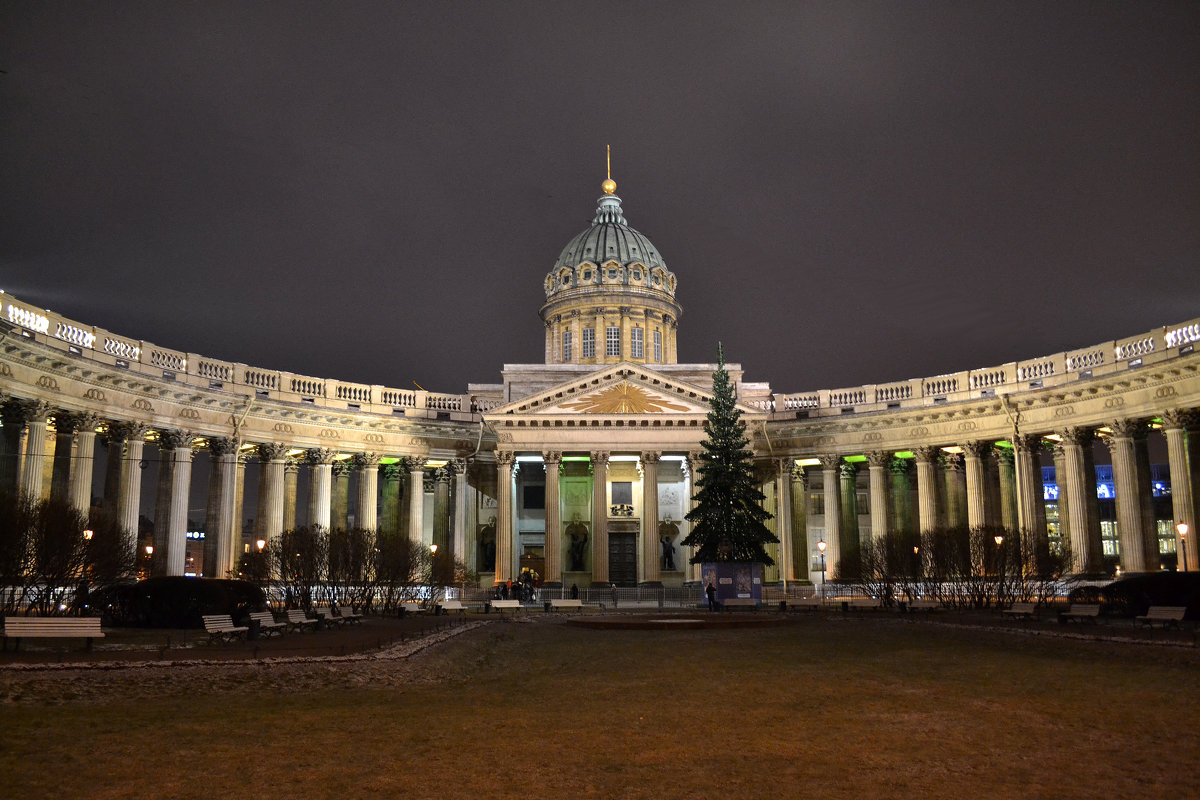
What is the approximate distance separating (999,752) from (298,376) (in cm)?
4730

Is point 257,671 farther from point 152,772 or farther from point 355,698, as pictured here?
point 152,772

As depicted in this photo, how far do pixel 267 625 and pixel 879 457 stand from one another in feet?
124

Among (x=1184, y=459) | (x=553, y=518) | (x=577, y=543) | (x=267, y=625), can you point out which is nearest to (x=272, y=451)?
(x=553, y=518)

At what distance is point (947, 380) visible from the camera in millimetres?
53188

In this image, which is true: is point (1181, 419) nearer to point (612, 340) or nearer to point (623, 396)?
point (623, 396)

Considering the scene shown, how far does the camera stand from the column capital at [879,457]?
179 ft

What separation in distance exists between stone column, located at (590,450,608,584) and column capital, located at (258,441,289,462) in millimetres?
16284

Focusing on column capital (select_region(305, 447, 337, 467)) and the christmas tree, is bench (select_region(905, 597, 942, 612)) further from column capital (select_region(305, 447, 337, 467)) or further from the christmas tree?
column capital (select_region(305, 447, 337, 467))

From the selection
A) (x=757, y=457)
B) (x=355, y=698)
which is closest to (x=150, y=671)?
(x=355, y=698)

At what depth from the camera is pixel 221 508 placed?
46.9 metres

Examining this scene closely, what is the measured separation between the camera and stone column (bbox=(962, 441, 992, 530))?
166 feet

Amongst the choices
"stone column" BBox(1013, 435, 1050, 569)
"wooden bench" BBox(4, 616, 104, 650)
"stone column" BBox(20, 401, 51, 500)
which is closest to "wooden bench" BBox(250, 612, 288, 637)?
"wooden bench" BBox(4, 616, 104, 650)

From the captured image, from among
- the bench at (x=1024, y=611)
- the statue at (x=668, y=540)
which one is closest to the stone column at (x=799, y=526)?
the statue at (x=668, y=540)

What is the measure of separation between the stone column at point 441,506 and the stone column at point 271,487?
1111 centimetres
